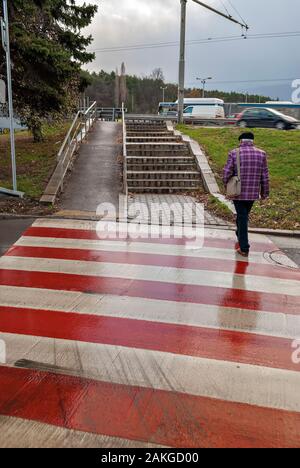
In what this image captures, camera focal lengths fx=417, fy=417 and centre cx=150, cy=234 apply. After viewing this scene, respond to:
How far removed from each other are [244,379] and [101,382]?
1.28 metres

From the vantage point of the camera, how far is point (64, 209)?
403 inches

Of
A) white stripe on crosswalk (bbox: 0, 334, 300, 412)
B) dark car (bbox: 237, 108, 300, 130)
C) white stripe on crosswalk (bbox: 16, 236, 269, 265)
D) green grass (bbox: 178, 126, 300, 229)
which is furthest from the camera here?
dark car (bbox: 237, 108, 300, 130)

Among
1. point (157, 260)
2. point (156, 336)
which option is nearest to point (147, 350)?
point (156, 336)

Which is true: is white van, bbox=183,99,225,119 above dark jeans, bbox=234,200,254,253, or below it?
above

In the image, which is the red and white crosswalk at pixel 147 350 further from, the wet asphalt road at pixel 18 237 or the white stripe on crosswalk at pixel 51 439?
the wet asphalt road at pixel 18 237

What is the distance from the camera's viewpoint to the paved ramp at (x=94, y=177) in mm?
10720

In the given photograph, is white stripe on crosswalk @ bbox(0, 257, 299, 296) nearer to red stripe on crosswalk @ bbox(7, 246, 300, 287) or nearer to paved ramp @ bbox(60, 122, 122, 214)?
red stripe on crosswalk @ bbox(7, 246, 300, 287)

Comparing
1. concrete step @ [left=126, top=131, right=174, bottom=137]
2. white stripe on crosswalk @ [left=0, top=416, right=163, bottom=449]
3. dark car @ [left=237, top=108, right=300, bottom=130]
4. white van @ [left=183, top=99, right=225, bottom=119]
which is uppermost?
white van @ [left=183, top=99, right=225, bottom=119]

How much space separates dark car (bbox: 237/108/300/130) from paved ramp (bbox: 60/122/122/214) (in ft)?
38.1

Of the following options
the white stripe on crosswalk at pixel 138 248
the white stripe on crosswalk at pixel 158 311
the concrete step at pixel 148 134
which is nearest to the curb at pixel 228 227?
the white stripe on crosswalk at pixel 138 248

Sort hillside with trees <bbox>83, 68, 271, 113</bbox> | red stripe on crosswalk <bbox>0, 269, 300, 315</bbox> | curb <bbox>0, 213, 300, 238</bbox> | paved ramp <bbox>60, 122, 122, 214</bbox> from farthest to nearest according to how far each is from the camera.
Result: 1. hillside with trees <bbox>83, 68, 271, 113</bbox>
2. paved ramp <bbox>60, 122, 122, 214</bbox>
3. curb <bbox>0, 213, 300, 238</bbox>
4. red stripe on crosswalk <bbox>0, 269, 300, 315</bbox>

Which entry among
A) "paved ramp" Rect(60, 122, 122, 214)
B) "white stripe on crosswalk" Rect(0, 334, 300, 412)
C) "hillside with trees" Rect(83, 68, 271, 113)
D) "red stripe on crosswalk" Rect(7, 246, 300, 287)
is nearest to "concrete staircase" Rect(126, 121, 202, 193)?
"paved ramp" Rect(60, 122, 122, 214)

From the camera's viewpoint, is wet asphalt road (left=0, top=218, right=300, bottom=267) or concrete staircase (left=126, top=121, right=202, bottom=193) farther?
concrete staircase (left=126, top=121, right=202, bottom=193)

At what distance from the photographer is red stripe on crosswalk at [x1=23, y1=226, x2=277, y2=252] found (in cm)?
794
